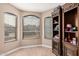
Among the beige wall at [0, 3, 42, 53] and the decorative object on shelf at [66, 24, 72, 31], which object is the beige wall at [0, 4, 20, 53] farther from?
the decorative object on shelf at [66, 24, 72, 31]

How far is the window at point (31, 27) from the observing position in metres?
2.67

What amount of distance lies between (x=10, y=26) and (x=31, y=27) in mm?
500

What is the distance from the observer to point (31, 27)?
105 inches

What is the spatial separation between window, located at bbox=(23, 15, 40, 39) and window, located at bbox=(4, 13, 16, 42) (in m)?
0.26

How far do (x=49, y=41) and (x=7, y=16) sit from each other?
121cm

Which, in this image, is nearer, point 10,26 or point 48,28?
point 10,26

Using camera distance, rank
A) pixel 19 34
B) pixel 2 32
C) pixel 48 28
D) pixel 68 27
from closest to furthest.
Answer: pixel 2 32 < pixel 19 34 < pixel 48 28 < pixel 68 27

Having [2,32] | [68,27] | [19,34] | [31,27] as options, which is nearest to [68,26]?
[68,27]

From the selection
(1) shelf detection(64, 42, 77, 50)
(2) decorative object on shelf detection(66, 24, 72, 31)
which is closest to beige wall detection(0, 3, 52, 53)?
(1) shelf detection(64, 42, 77, 50)

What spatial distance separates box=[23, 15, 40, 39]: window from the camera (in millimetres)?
2674

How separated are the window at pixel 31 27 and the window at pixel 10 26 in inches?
10.3

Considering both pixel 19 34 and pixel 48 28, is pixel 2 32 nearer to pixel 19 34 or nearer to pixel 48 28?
pixel 19 34

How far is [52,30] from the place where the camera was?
9.61 feet

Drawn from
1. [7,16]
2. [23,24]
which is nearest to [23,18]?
[23,24]
